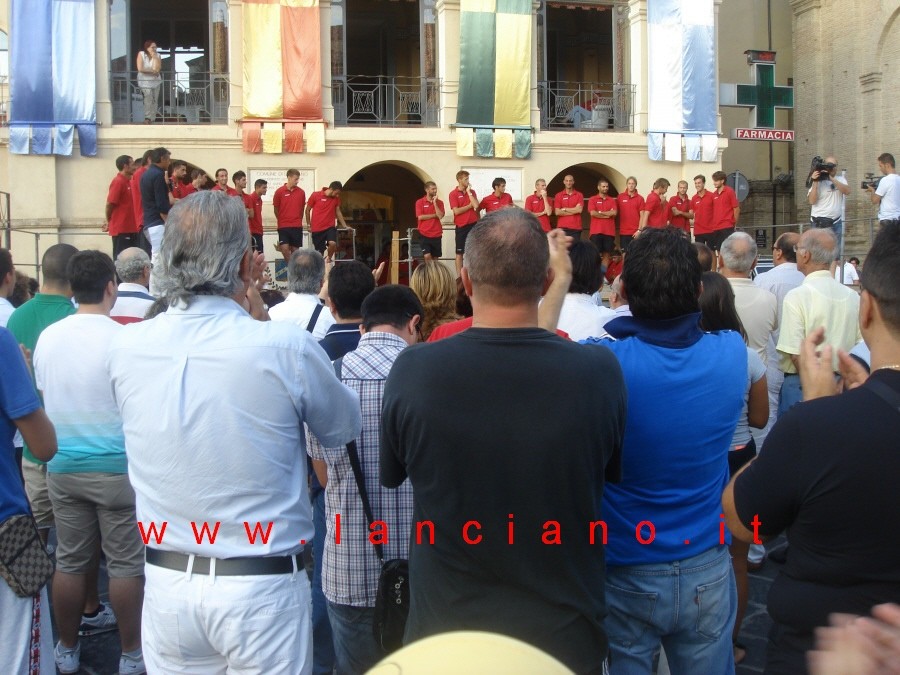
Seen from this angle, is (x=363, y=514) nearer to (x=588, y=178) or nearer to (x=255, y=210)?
(x=255, y=210)

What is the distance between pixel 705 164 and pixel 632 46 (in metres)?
3.22

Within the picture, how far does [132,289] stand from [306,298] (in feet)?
3.91

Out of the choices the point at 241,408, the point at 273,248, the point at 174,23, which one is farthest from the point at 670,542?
the point at 174,23

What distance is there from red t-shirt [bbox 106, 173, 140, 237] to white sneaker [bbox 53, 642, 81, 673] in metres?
9.48

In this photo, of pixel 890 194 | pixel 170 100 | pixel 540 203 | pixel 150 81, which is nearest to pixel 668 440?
pixel 890 194

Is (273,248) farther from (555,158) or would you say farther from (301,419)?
(301,419)

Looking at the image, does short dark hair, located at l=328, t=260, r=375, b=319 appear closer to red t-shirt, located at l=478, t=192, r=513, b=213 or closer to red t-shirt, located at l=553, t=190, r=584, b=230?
red t-shirt, located at l=478, t=192, r=513, b=213

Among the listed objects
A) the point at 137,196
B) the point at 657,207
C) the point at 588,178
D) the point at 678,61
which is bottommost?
the point at 137,196

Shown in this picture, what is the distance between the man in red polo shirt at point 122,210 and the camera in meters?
12.8

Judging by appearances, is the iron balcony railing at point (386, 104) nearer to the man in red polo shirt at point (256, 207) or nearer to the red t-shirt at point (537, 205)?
the red t-shirt at point (537, 205)

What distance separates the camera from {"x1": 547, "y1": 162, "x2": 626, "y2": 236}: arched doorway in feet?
66.9

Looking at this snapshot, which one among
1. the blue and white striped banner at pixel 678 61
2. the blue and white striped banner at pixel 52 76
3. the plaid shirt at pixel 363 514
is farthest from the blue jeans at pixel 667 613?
the blue and white striped banner at pixel 678 61

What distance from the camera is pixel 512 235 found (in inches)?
97.7

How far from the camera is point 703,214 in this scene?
17438 millimetres
